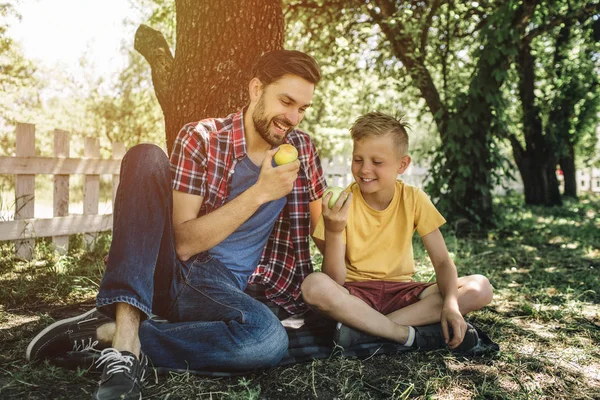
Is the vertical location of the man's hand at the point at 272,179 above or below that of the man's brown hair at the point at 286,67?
below

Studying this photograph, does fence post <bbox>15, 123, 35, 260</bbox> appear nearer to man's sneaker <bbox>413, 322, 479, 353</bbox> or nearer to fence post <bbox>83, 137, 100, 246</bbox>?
fence post <bbox>83, 137, 100, 246</bbox>

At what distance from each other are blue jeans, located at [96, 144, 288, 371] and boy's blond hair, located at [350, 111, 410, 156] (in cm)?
106

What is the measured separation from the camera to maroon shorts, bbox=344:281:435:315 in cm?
277

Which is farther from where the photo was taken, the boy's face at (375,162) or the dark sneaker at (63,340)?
the boy's face at (375,162)

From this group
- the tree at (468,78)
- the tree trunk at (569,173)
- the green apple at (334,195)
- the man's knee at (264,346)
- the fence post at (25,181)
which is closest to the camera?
the man's knee at (264,346)

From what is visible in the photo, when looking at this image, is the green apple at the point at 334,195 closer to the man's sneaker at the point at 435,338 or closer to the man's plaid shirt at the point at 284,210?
the man's plaid shirt at the point at 284,210

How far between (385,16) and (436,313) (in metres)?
7.00

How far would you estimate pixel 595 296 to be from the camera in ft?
13.1

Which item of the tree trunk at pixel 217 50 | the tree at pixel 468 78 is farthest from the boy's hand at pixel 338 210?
the tree at pixel 468 78

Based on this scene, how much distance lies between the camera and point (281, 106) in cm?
255

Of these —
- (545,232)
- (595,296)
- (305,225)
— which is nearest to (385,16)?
(545,232)

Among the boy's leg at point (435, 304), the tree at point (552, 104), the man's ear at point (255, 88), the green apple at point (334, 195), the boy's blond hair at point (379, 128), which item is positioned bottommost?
Result: the boy's leg at point (435, 304)

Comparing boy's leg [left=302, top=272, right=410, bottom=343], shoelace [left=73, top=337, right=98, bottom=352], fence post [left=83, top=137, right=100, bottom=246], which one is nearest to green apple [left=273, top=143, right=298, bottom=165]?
boy's leg [left=302, top=272, right=410, bottom=343]

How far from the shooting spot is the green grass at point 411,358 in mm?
2152
